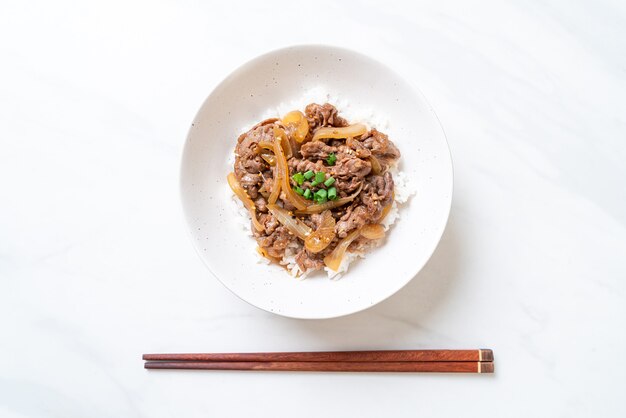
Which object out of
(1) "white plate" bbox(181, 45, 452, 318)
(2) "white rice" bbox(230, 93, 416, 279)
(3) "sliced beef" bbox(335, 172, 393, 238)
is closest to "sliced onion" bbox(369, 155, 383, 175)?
(3) "sliced beef" bbox(335, 172, 393, 238)

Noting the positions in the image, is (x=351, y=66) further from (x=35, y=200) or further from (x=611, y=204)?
(x=35, y=200)

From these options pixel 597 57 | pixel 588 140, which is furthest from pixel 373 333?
pixel 597 57

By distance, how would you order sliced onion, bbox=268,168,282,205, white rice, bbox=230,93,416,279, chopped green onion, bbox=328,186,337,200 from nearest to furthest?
chopped green onion, bbox=328,186,337,200, sliced onion, bbox=268,168,282,205, white rice, bbox=230,93,416,279

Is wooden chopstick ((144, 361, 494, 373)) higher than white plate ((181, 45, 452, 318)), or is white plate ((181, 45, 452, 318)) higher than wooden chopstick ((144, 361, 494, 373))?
white plate ((181, 45, 452, 318))

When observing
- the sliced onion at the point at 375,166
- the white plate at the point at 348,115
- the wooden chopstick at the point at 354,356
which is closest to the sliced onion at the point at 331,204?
the sliced onion at the point at 375,166

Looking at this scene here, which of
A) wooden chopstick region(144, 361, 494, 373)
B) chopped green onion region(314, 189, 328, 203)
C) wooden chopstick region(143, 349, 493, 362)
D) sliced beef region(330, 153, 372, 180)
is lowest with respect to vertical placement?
wooden chopstick region(144, 361, 494, 373)

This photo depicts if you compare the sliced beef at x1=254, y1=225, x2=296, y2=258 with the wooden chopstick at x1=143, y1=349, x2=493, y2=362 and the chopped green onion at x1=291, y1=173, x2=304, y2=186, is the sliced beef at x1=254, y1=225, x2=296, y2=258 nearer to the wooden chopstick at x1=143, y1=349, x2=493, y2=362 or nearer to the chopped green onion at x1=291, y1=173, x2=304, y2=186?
the chopped green onion at x1=291, y1=173, x2=304, y2=186

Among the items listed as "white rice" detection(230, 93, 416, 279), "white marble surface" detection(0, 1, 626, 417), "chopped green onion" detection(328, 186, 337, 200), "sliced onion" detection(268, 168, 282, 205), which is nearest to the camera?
"chopped green onion" detection(328, 186, 337, 200)
